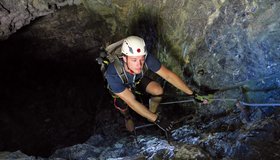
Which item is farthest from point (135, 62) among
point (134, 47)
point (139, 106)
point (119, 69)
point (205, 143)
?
point (205, 143)

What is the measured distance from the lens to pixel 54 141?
7523 millimetres

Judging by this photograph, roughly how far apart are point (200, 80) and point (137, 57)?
131 centimetres

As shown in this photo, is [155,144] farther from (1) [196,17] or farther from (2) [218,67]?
(1) [196,17]

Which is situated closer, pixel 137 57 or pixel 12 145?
pixel 137 57

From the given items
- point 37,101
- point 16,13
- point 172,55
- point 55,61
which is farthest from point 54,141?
point 172,55

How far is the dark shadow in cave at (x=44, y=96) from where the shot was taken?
25.0ft

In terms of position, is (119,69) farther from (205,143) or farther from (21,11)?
(21,11)

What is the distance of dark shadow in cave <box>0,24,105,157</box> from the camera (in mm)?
7609

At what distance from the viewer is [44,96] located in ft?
28.8

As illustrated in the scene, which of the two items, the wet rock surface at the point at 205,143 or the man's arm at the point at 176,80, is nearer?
the wet rock surface at the point at 205,143

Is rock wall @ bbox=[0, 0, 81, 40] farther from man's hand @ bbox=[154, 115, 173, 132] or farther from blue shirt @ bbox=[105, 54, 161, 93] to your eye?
man's hand @ bbox=[154, 115, 173, 132]

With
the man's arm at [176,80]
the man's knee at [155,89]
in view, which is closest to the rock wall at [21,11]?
the man's knee at [155,89]

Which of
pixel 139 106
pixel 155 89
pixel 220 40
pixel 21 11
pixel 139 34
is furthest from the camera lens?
pixel 21 11

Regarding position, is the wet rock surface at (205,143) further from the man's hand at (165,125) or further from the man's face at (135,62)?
the man's face at (135,62)
